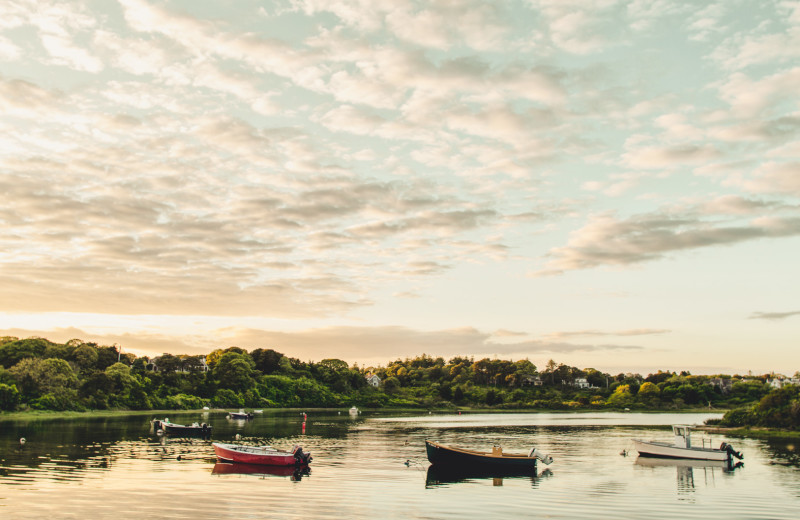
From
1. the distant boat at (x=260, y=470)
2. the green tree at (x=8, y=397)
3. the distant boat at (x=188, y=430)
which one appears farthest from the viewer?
the green tree at (x=8, y=397)

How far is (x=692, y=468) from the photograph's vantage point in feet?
198

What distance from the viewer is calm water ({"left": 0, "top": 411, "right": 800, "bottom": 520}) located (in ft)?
115

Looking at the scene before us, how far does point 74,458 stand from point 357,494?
3178 cm

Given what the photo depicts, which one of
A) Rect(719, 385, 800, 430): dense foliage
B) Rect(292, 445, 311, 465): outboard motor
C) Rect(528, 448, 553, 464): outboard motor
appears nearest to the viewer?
Rect(528, 448, 553, 464): outboard motor

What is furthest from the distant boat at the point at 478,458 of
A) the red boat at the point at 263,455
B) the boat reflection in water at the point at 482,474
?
the red boat at the point at 263,455

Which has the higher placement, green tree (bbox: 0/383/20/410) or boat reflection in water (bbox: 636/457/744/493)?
green tree (bbox: 0/383/20/410)

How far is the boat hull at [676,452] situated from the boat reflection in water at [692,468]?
42 centimetres

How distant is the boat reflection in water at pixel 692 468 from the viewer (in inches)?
1975

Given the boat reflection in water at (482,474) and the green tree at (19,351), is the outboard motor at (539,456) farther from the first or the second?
the green tree at (19,351)

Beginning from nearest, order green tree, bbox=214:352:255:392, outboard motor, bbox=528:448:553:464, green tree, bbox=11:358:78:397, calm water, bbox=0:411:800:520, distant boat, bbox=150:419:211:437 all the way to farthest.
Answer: calm water, bbox=0:411:800:520 → outboard motor, bbox=528:448:553:464 → distant boat, bbox=150:419:211:437 → green tree, bbox=11:358:78:397 → green tree, bbox=214:352:255:392

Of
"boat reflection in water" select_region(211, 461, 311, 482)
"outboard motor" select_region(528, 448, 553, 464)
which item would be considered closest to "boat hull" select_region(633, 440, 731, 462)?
"outboard motor" select_region(528, 448, 553, 464)

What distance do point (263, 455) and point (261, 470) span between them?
130 centimetres

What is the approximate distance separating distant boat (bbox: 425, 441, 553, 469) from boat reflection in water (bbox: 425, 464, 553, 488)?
0.33 metres

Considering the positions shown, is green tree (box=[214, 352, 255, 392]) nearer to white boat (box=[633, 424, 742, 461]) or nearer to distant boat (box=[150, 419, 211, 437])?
distant boat (box=[150, 419, 211, 437])
